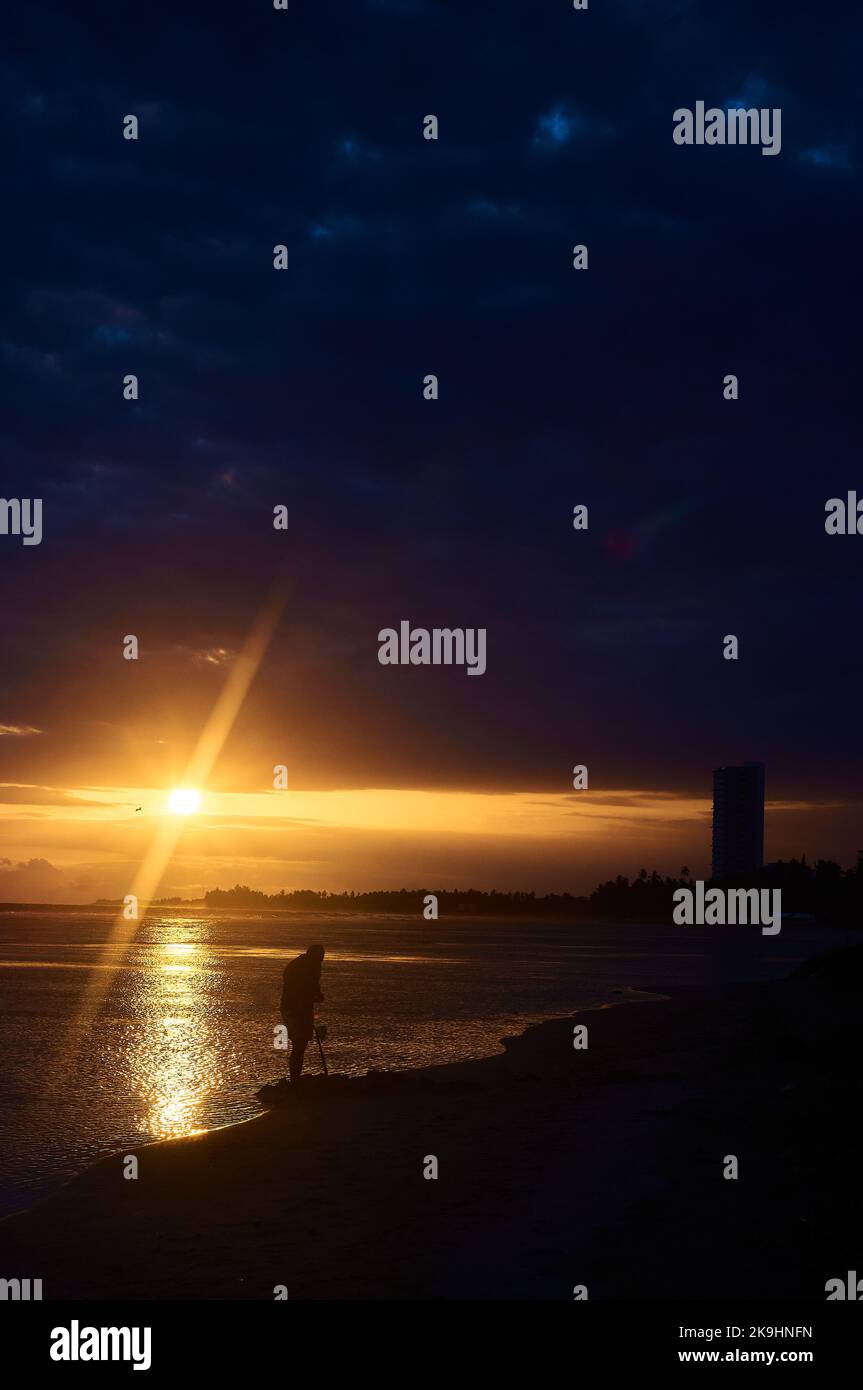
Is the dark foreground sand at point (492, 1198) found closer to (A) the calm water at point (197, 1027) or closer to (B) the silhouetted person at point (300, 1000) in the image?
(B) the silhouetted person at point (300, 1000)

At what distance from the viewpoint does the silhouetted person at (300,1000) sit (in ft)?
66.8

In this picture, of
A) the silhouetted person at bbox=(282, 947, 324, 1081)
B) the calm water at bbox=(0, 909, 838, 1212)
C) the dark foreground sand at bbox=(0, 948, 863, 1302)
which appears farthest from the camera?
the silhouetted person at bbox=(282, 947, 324, 1081)

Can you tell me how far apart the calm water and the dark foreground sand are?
6.18 feet

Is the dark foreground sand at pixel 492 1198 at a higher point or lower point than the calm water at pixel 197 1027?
higher

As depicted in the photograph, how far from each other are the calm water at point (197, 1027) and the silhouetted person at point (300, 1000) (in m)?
1.28

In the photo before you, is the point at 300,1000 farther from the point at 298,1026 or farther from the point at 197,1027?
the point at 197,1027

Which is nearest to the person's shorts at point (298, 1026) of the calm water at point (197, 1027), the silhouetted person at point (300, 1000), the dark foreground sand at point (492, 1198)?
the silhouetted person at point (300, 1000)

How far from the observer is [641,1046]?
27438 mm

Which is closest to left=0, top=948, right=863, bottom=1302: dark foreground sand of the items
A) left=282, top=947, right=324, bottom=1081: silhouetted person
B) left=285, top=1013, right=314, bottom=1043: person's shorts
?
left=282, top=947, right=324, bottom=1081: silhouetted person

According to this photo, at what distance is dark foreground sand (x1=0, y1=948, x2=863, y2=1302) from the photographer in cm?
1042

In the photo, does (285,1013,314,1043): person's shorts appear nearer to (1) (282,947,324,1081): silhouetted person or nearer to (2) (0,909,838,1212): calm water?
(1) (282,947,324,1081): silhouetted person
